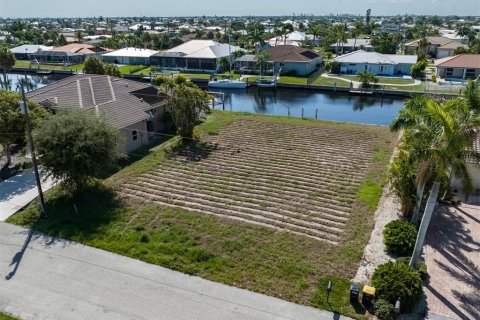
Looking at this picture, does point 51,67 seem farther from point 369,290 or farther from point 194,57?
point 369,290

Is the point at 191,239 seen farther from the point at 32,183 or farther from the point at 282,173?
the point at 32,183

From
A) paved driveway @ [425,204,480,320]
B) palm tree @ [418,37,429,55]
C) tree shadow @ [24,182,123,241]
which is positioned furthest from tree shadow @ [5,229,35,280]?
palm tree @ [418,37,429,55]

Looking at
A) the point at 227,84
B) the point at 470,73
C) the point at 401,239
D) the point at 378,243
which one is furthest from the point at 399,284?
the point at 470,73

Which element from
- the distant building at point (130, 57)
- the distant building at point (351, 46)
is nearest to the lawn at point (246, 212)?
the distant building at point (130, 57)

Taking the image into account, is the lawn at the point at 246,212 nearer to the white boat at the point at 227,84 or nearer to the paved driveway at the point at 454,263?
the paved driveway at the point at 454,263

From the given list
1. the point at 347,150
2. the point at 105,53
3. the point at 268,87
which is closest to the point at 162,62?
the point at 105,53

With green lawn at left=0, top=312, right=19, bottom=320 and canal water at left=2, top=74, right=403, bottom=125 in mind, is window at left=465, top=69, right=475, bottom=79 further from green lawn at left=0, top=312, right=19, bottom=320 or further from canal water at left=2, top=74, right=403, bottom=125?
green lawn at left=0, top=312, right=19, bottom=320

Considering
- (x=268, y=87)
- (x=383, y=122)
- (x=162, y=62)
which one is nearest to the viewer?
(x=383, y=122)
